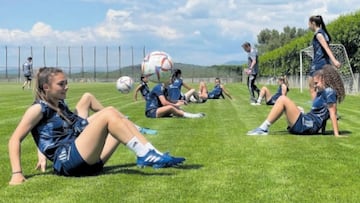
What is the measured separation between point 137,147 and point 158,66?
769cm

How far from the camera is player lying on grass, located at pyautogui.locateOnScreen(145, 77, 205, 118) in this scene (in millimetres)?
15391

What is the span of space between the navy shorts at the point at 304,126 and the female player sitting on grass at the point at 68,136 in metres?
4.47

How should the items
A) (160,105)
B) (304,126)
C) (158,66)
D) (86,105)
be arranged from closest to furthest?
1. (86,105)
2. (304,126)
3. (158,66)
4. (160,105)

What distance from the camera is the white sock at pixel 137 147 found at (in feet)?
22.8

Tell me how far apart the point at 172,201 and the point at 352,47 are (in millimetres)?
26954

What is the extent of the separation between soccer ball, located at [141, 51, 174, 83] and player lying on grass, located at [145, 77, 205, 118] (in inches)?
20.7

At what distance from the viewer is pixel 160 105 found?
15.7 m

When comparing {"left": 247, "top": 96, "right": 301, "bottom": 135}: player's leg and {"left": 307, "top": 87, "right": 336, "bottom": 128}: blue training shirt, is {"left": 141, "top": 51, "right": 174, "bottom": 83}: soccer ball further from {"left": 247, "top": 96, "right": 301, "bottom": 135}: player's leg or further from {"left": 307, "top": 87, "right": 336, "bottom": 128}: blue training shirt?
{"left": 307, "top": 87, "right": 336, "bottom": 128}: blue training shirt

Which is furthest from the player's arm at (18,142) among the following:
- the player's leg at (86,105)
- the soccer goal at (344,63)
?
the soccer goal at (344,63)

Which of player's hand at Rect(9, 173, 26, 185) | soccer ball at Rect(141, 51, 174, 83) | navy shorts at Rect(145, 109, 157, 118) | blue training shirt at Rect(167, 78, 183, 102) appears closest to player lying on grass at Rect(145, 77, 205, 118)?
navy shorts at Rect(145, 109, 157, 118)

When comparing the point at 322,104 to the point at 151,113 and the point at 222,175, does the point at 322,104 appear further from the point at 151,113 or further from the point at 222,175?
the point at 151,113

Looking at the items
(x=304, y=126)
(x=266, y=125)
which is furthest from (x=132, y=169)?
(x=304, y=126)

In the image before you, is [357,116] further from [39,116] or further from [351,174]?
[39,116]

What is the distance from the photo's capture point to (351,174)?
23.5 feet
